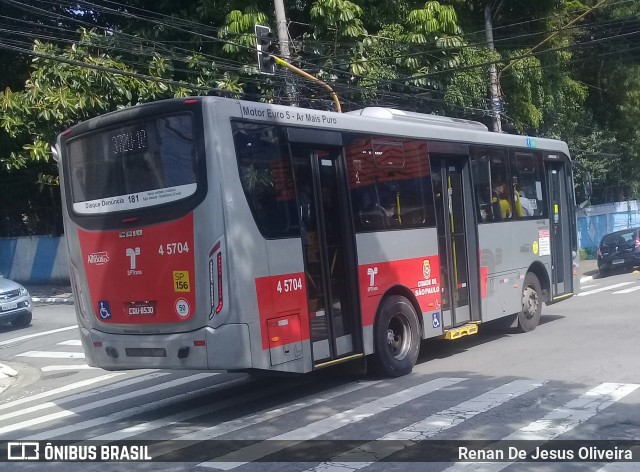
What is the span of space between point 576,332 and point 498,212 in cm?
266

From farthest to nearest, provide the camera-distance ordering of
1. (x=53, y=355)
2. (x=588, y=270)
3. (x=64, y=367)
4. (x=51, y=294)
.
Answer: (x=588, y=270) → (x=51, y=294) → (x=53, y=355) → (x=64, y=367)

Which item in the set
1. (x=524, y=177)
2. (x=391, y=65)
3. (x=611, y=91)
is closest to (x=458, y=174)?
Result: (x=524, y=177)

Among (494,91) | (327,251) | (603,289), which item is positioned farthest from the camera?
(494,91)

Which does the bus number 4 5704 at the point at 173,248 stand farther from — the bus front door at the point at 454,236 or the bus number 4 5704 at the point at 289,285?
the bus front door at the point at 454,236

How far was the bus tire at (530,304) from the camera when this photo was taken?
50.1 feet

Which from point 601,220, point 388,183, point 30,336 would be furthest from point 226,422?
point 601,220

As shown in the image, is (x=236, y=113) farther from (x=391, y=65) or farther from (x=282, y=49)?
(x=391, y=65)

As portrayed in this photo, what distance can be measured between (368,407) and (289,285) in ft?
5.45

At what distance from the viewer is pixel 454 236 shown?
13133 millimetres

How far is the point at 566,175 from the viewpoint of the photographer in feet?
55.6

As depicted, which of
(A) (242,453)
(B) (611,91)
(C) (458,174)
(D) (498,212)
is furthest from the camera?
(B) (611,91)

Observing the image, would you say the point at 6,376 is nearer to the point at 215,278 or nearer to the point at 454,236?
the point at 215,278

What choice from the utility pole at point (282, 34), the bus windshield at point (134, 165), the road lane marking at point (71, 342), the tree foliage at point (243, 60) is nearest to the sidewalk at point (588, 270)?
the tree foliage at point (243, 60)

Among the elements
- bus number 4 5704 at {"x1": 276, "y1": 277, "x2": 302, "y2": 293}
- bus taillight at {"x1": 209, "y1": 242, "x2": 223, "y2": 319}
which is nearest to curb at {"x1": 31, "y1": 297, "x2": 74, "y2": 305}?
bus number 4 5704 at {"x1": 276, "y1": 277, "x2": 302, "y2": 293}
